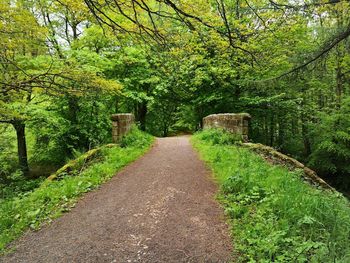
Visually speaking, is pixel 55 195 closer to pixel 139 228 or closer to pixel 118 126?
pixel 139 228

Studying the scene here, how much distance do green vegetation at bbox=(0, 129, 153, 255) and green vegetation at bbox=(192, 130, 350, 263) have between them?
277cm

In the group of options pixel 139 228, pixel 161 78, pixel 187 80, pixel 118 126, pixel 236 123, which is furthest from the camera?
pixel 187 80

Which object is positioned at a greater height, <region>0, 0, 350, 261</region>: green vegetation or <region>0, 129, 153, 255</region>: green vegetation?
<region>0, 0, 350, 261</region>: green vegetation

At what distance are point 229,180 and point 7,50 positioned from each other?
5451mm

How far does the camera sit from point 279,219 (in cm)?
377

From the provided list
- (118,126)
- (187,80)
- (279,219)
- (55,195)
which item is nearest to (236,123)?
(118,126)

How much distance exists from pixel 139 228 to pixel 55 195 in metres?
2.14

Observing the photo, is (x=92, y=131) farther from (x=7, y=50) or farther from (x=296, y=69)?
(x=296, y=69)

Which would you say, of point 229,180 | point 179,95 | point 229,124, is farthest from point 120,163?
point 179,95

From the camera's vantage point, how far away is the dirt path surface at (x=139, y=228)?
3309mm

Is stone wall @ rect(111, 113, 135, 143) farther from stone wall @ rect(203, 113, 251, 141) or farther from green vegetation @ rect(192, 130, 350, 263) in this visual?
green vegetation @ rect(192, 130, 350, 263)

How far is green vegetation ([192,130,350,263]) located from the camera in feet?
9.88

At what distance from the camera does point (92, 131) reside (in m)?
11.2

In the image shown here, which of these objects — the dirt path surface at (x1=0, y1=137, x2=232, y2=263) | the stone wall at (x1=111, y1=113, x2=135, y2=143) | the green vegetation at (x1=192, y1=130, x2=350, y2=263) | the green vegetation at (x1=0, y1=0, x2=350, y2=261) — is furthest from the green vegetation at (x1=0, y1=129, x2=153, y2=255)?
the green vegetation at (x1=192, y1=130, x2=350, y2=263)
